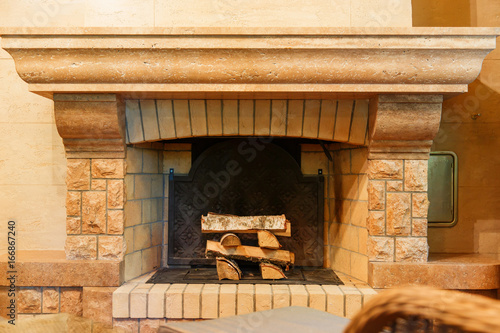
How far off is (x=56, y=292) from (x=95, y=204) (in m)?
0.51

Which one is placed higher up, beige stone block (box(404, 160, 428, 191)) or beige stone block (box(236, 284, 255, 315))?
beige stone block (box(404, 160, 428, 191))

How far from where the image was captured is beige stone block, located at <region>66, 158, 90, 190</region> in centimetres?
209

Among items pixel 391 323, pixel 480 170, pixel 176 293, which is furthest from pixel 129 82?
pixel 480 170

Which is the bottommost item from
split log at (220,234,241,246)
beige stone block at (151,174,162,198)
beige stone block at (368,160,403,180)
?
split log at (220,234,241,246)

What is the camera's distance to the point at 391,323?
0.44 meters

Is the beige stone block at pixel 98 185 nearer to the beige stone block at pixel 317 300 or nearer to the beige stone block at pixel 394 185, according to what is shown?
the beige stone block at pixel 317 300

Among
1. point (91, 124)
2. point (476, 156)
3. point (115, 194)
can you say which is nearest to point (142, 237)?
point (115, 194)

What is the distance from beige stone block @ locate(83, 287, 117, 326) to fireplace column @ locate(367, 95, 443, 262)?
1.42 meters

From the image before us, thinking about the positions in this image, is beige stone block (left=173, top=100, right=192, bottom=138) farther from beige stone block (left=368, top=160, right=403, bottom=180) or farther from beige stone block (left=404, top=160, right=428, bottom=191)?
beige stone block (left=404, top=160, right=428, bottom=191)

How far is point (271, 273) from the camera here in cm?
221

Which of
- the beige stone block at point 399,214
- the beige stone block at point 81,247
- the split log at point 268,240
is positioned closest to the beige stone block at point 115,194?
the beige stone block at point 81,247

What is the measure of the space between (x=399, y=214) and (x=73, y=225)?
1.78 m

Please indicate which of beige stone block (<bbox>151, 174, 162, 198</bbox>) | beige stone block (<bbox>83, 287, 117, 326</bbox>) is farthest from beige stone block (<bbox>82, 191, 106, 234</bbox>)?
beige stone block (<bbox>151, 174, 162, 198</bbox>)

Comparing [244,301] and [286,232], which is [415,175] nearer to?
[286,232]
